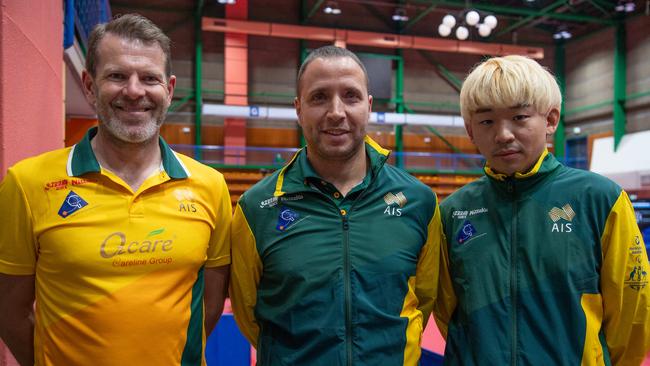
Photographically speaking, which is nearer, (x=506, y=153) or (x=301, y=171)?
(x=506, y=153)

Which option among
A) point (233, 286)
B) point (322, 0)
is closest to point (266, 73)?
point (322, 0)

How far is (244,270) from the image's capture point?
7.16 ft

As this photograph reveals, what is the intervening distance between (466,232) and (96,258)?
1.43 m

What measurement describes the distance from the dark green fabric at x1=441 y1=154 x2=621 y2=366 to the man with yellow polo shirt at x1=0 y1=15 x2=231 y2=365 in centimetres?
108

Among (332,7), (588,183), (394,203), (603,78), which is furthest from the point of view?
(603,78)

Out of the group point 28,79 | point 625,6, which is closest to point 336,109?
point 28,79

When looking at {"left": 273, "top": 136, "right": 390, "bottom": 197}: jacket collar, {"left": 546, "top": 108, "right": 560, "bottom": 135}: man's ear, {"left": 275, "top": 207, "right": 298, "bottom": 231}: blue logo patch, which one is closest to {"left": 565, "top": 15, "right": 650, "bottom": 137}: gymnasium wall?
{"left": 546, "top": 108, "right": 560, "bottom": 135}: man's ear

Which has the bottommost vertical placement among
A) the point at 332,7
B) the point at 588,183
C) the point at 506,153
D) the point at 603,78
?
the point at 588,183

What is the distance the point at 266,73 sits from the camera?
16953mm

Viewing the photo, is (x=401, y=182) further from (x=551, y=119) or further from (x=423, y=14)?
(x=423, y=14)

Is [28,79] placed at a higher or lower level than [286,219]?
higher

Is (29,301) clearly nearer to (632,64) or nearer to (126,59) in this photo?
(126,59)

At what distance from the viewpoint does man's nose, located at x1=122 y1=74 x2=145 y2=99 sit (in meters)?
1.90

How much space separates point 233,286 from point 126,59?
1015 mm
